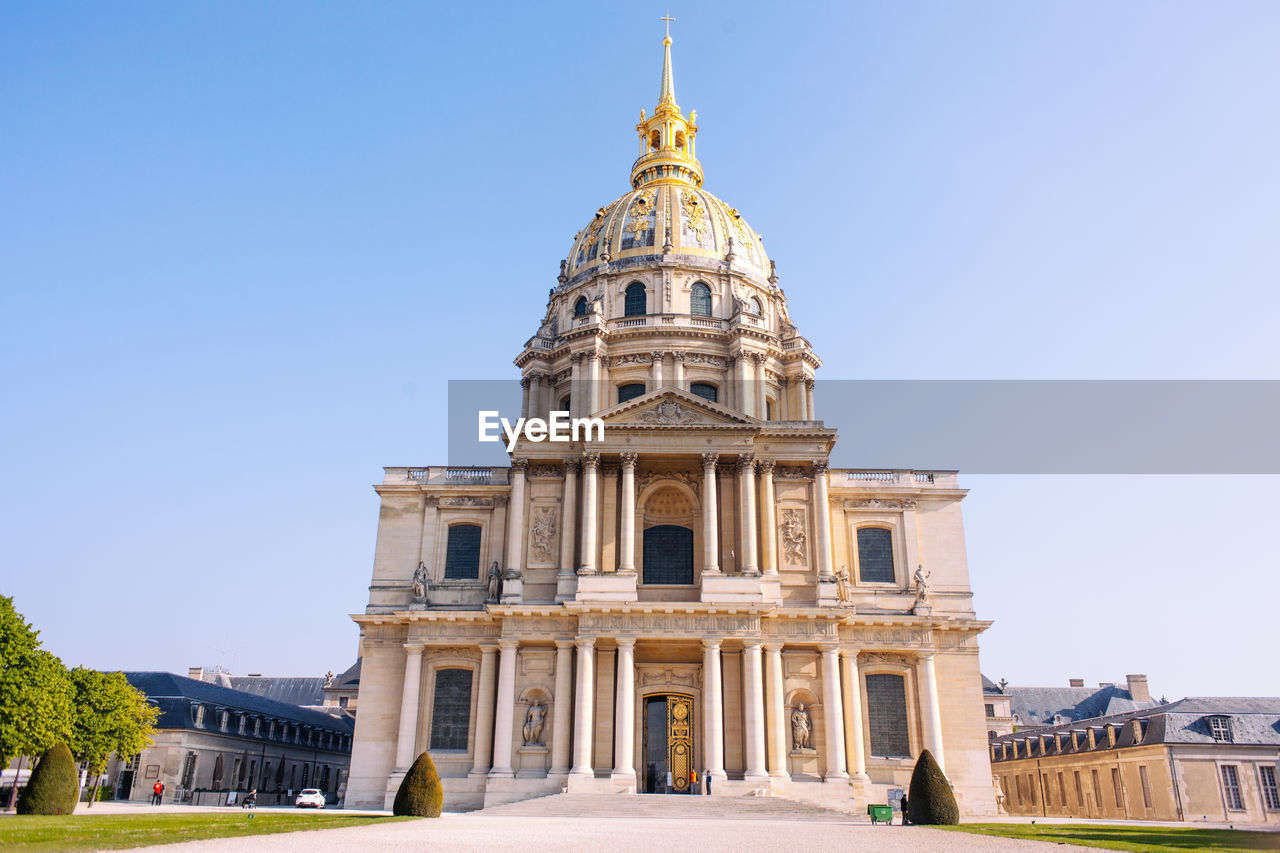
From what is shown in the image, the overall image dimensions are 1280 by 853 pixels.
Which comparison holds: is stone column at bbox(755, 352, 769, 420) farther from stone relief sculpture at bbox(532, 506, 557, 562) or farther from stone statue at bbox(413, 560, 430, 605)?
stone statue at bbox(413, 560, 430, 605)

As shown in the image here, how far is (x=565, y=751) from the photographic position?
36.1 metres

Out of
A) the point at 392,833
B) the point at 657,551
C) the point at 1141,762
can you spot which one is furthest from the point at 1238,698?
the point at 392,833

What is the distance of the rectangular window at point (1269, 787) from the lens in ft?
145

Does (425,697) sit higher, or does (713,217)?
(713,217)

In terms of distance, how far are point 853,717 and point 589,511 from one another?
12.4m

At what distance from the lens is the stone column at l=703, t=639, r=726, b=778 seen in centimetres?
3494

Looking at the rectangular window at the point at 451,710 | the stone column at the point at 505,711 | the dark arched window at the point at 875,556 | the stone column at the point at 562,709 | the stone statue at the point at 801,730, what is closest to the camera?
the stone column at the point at 562,709

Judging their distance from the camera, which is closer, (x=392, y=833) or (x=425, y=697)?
(x=392, y=833)

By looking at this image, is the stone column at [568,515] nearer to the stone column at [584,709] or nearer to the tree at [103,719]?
the stone column at [584,709]

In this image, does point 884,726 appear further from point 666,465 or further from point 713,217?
point 713,217

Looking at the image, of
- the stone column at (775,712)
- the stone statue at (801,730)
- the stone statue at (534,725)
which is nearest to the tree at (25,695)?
the stone statue at (534,725)

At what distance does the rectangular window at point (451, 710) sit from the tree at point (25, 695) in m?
13.3

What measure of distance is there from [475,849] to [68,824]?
8.76 m

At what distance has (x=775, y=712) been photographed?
36.2m
